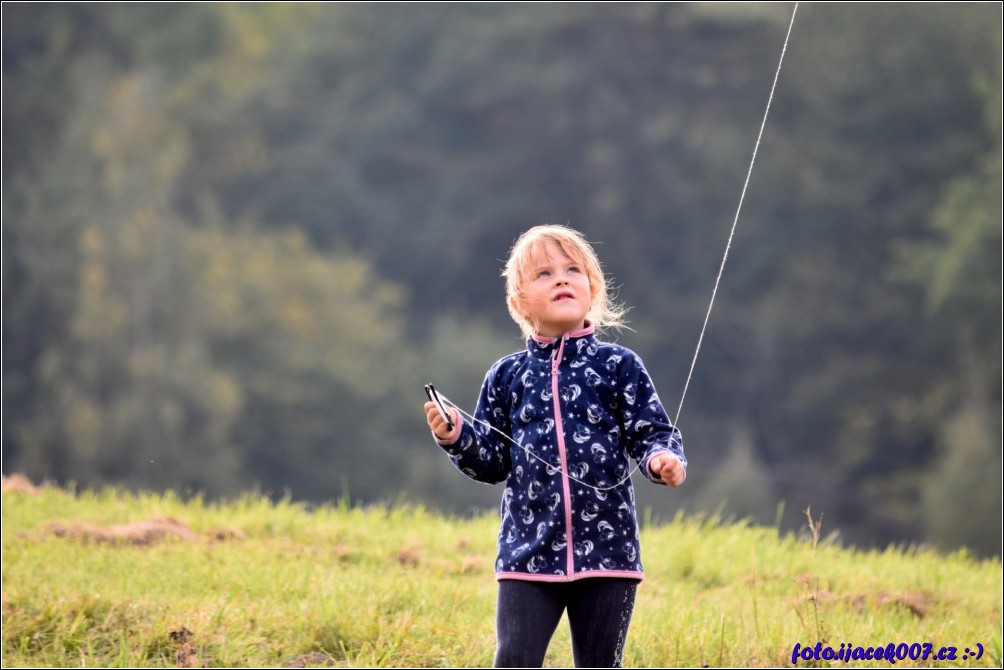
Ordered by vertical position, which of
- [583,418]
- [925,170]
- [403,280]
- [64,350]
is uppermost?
[925,170]

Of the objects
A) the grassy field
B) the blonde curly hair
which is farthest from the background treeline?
the blonde curly hair

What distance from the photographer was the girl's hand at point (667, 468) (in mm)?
3889

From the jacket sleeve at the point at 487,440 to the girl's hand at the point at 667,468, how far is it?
0.41 meters

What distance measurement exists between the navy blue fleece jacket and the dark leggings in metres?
0.04

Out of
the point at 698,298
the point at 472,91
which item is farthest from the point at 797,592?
the point at 472,91

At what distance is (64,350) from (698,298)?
15.6 meters

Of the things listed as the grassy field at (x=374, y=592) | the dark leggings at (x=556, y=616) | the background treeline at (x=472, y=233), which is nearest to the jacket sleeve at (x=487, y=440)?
the dark leggings at (x=556, y=616)

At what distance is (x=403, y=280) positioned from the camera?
43625 mm

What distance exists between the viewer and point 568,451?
4066 mm

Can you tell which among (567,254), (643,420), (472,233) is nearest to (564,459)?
(643,420)

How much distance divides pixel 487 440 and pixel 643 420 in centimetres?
39

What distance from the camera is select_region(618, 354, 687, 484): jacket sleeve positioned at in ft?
13.1

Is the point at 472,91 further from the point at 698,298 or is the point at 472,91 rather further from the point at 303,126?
the point at 698,298

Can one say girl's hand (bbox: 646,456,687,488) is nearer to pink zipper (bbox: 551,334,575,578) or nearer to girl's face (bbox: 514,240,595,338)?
pink zipper (bbox: 551,334,575,578)
